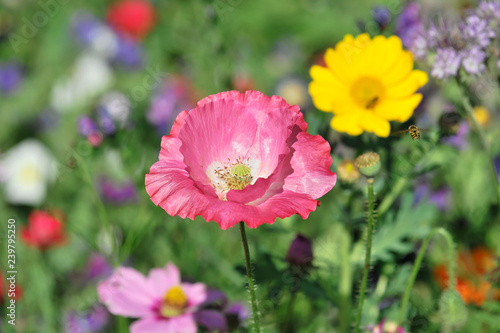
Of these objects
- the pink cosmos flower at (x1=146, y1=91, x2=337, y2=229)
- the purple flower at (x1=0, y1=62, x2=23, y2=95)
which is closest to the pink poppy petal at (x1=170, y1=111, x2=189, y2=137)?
the pink cosmos flower at (x1=146, y1=91, x2=337, y2=229)

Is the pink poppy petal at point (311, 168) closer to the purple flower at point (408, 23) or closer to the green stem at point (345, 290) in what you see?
the green stem at point (345, 290)

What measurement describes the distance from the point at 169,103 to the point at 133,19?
1.23 metres

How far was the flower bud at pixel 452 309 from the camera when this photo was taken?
103 cm

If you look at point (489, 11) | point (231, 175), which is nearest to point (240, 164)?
point (231, 175)

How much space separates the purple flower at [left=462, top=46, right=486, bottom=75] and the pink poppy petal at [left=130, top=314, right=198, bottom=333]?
0.70m

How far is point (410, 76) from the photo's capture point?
1.06m

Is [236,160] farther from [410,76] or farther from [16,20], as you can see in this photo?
[16,20]

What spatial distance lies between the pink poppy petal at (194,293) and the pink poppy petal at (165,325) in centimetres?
7

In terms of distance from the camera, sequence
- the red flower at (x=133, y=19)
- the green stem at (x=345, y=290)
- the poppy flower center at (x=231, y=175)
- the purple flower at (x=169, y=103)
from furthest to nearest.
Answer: the red flower at (x=133, y=19) → the purple flower at (x=169, y=103) → the green stem at (x=345, y=290) → the poppy flower center at (x=231, y=175)

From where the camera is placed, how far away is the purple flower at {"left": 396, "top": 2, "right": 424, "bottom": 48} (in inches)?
54.8

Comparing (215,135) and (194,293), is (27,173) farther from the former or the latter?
(215,135)

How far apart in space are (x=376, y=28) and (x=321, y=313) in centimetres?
70

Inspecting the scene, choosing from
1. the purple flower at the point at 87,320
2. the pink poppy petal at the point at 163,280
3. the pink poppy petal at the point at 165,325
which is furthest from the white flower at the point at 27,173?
the pink poppy petal at the point at 165,325

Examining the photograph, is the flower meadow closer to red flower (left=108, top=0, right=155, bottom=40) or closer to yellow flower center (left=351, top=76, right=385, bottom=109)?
yellow flower center (left=351, top=76, right=385, bottom=109)
